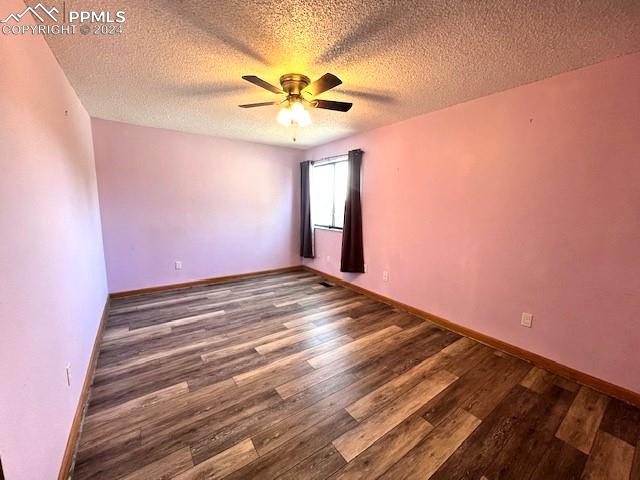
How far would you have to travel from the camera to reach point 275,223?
4.59 meters

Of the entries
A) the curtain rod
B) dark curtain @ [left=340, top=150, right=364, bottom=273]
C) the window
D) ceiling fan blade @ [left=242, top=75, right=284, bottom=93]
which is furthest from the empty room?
the window

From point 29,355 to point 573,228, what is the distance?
322 centimetres

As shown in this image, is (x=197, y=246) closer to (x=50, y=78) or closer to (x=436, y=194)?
(x=50, y=78)

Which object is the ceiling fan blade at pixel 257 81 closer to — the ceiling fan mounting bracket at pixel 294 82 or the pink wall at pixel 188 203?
the ceiling fan mounting bracket at pixel 294 82

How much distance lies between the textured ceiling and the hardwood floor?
7.46 feet

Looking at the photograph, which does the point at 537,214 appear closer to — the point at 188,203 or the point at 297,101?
the point at 297,101

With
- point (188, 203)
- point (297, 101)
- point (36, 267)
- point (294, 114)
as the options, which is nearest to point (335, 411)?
point (36, 267)

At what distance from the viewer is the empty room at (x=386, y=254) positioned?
124 cm

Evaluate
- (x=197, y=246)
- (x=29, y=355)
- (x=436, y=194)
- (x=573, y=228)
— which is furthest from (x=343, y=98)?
(x=197, y=246)

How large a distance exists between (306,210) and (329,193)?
0.52 meters

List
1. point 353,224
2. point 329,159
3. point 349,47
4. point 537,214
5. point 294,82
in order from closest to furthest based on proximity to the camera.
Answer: point 349,47, point 294,82, point 537,214, point 353,224, point 329,159

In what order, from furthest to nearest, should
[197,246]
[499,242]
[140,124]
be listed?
[197,246] → [140,124] → [499,242]

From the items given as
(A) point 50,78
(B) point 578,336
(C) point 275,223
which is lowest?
(B) point 578,336

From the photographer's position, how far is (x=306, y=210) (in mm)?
4559
